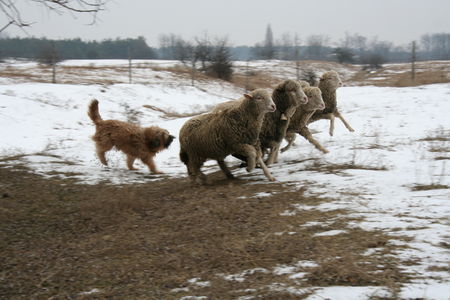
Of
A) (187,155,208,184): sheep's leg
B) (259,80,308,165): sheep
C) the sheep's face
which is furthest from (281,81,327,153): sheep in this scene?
(187,155,208,184): sheep's leg

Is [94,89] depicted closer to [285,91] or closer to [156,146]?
[156,146]

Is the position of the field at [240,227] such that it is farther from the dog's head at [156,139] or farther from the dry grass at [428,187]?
the dog's head at [156,139]

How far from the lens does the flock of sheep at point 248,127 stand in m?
7.61

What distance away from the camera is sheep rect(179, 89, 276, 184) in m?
7.55

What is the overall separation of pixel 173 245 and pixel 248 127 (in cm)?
334

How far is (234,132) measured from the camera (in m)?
7.61

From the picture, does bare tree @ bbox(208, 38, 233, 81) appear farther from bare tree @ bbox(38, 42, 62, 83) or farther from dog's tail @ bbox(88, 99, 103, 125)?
dog's tail @ bbox(88, 99, 103, 125)

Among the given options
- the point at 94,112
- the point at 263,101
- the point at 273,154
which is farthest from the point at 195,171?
the point at 94,112

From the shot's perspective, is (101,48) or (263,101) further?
(101,48)

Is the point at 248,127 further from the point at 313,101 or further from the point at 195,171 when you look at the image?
the point at 313,101

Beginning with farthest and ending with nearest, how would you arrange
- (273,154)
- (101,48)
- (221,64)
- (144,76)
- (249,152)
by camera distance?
(101,48), (221,64), (144,76), (273,154), (249,152)

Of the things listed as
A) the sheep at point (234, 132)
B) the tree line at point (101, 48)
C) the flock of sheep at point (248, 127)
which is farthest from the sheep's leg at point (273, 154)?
the tree line at point (101, 48)

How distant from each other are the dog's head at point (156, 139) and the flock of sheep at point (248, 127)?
1832 millimetres

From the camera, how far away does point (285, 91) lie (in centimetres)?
837
